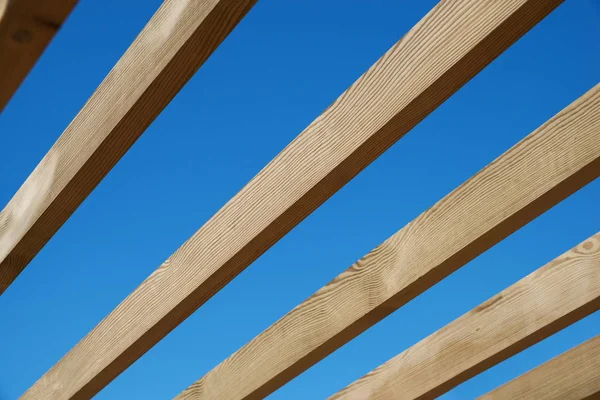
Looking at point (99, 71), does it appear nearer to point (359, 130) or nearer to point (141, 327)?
point (141, 327)

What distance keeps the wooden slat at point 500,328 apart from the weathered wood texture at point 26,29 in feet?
9.36

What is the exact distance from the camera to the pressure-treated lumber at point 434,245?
304cm

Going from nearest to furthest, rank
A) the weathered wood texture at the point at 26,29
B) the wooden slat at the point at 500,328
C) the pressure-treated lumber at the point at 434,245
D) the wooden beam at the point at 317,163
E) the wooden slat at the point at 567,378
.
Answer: the weathered wood texture at the point at 26,29 < the wooden beam at the point at 317,163 < the pressure-treated lumber at the point at 434,245 < the wooden slat at the point at 500,328 < the wooden slat at the point at 567,378

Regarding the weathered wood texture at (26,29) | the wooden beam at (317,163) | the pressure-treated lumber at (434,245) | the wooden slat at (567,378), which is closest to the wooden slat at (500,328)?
the wooden slat at (567,378)

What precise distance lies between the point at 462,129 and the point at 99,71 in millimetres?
3857

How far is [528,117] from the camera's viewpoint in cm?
682

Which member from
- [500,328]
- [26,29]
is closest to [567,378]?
[500,328]

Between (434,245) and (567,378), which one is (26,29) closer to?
(434,245)

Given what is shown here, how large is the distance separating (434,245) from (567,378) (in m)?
1.57

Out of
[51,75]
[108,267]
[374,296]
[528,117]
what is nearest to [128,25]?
[51,75]

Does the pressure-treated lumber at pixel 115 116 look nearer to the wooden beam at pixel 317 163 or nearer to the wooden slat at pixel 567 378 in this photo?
the wooden beam at pixel 317 163

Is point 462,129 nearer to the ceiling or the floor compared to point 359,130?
nearer to the ceiling

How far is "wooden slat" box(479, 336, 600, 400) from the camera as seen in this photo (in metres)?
4.30

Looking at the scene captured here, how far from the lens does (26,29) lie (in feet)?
6.68
